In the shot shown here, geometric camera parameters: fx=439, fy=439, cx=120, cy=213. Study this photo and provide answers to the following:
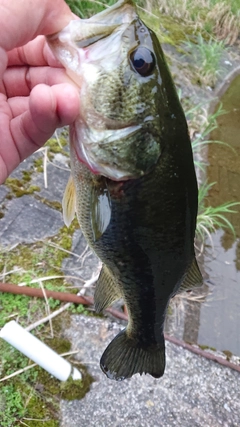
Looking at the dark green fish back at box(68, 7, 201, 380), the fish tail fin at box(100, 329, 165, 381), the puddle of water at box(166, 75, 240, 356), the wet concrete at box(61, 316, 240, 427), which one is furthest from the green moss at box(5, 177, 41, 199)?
the fish tail fin at box(100, 329, 165, 381)

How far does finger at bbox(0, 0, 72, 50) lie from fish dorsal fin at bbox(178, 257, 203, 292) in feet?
3.17

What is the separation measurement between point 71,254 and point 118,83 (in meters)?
1.66

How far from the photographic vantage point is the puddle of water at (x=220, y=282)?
2926 mm

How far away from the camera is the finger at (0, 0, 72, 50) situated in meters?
1.29

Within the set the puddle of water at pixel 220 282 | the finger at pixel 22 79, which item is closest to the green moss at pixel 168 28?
the puddle of water at pixel 220 282

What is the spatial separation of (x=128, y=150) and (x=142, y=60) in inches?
10.5

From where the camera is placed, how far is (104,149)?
1332 millimetres

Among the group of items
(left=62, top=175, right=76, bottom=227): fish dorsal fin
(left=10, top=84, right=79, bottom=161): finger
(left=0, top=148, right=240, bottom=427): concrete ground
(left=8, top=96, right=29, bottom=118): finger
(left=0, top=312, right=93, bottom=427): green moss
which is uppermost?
(left=10, top=84, right=79, bottom=161): finger

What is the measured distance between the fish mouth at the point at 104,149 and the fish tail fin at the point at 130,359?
759 millimetres

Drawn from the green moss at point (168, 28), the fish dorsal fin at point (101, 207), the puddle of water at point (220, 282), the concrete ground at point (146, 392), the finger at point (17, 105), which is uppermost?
the finger at point (17, 105)

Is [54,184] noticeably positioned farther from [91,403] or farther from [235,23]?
[235,23]

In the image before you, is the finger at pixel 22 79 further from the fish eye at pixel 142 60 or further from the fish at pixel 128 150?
the fish eye at pixel 142 60

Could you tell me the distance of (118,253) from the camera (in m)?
1.52

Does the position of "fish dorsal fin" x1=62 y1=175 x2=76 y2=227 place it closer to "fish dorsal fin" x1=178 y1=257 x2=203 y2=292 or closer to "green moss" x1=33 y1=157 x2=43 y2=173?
"fish dorsal fin" x1=178 y1=257 x2=203 y2=292
